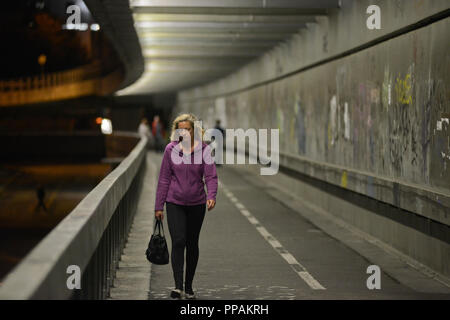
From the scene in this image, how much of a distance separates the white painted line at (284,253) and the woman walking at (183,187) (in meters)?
1.82

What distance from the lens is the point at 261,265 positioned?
1238 cm

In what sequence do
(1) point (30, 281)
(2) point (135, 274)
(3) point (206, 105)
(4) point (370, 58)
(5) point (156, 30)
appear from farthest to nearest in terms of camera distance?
(3) point (206, 105)
(5) point (156, 30)
(4) point (370, 58)
(2) point (135, 274)
(1) point (30, 281)

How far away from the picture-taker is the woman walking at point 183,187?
944cm

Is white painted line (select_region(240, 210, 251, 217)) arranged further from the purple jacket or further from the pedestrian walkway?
the purple jacket

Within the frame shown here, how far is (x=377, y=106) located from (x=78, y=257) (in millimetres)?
9843

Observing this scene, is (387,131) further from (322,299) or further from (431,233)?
(322,299)

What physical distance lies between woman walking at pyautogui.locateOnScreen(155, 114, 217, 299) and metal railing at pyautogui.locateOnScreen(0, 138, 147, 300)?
640 mm

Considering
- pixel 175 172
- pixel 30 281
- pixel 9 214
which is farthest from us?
pixel 9 214

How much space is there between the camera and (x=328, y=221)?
1820 cm

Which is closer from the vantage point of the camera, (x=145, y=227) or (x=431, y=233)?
(x=431, y=233)

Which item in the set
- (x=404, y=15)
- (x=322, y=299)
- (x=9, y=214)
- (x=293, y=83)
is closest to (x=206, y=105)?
(x=9, y=214)

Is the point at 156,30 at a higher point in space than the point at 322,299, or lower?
higher

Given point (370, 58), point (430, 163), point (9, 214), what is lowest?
point (9, 214)

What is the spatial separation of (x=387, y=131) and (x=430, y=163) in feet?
8.52
